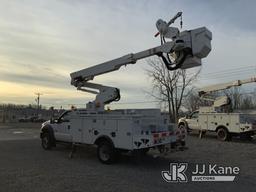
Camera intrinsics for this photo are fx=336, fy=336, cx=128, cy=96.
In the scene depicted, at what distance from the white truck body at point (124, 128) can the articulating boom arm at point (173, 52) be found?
1152mm

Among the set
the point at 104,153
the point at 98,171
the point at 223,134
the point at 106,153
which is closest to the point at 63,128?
the point at 104,153

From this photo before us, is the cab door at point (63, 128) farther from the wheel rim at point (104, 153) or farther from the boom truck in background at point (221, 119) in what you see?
the boom truck in background at point (221, 119)

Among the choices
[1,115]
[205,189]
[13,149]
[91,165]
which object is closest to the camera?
[205,189]

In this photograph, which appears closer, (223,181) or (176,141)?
(223,181)

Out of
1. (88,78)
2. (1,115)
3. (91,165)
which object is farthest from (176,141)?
(1,115)

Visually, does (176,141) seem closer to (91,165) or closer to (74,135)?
(91,165)

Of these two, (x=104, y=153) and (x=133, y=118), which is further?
(x=104, y=153)

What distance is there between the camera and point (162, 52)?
1116 centimetres

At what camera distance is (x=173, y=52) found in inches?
430

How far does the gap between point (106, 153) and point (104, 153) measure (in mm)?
113

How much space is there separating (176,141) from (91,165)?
299 cm

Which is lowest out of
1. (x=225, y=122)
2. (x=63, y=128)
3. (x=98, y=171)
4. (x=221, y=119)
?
(x=98, y=171)

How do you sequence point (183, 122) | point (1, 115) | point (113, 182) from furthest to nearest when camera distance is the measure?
point (1, 115)
point (183, 122)
point (113, 182)

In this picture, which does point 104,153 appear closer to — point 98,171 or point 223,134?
point 98,171
